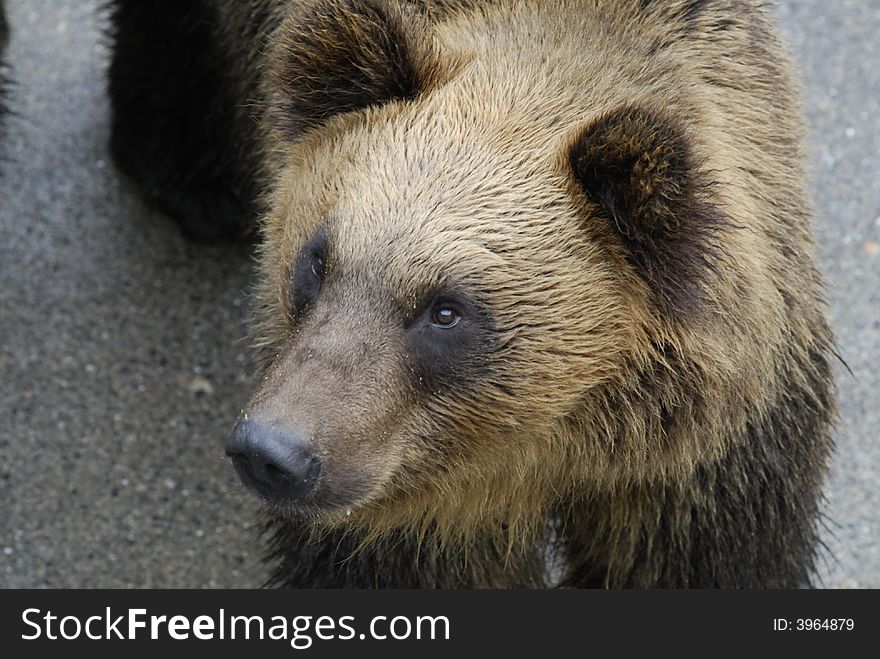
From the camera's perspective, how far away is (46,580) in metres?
4.65

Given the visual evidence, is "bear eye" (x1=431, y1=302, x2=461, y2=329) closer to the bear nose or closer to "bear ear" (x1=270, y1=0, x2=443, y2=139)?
the bear nose

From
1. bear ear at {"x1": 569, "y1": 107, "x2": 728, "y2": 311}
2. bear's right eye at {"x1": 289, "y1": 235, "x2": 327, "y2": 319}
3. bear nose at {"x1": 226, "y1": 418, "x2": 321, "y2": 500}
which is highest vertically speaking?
bear ear at {"x1": 569, "y1": 107, "x2": 728, "y2": 311}

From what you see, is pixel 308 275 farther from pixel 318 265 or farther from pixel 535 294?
pixel 535 294

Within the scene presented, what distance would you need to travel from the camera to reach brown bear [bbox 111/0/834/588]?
2.92m

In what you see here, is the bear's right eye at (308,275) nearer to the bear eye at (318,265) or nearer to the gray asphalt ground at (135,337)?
the bear eye at (318,265)

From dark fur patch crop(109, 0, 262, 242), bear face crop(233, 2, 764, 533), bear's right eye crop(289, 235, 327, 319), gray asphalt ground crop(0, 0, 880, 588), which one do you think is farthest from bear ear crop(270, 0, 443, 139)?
dark fur patch crop(109, 0, 262, 242)

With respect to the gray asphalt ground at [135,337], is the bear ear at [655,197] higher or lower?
higher

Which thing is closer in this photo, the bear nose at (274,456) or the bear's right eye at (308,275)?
the bear nose at (274,456)

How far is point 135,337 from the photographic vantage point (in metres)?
5.37

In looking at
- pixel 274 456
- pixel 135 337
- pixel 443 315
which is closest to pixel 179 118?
pixel 135 337

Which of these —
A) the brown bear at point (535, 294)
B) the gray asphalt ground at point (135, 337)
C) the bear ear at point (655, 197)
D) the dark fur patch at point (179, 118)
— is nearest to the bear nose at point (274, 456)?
the brown bear at point (535, 294)

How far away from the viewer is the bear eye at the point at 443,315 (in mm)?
2947

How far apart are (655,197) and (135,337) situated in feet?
9.94

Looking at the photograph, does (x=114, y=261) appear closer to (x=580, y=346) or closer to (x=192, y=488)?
(x=192, y=488)
